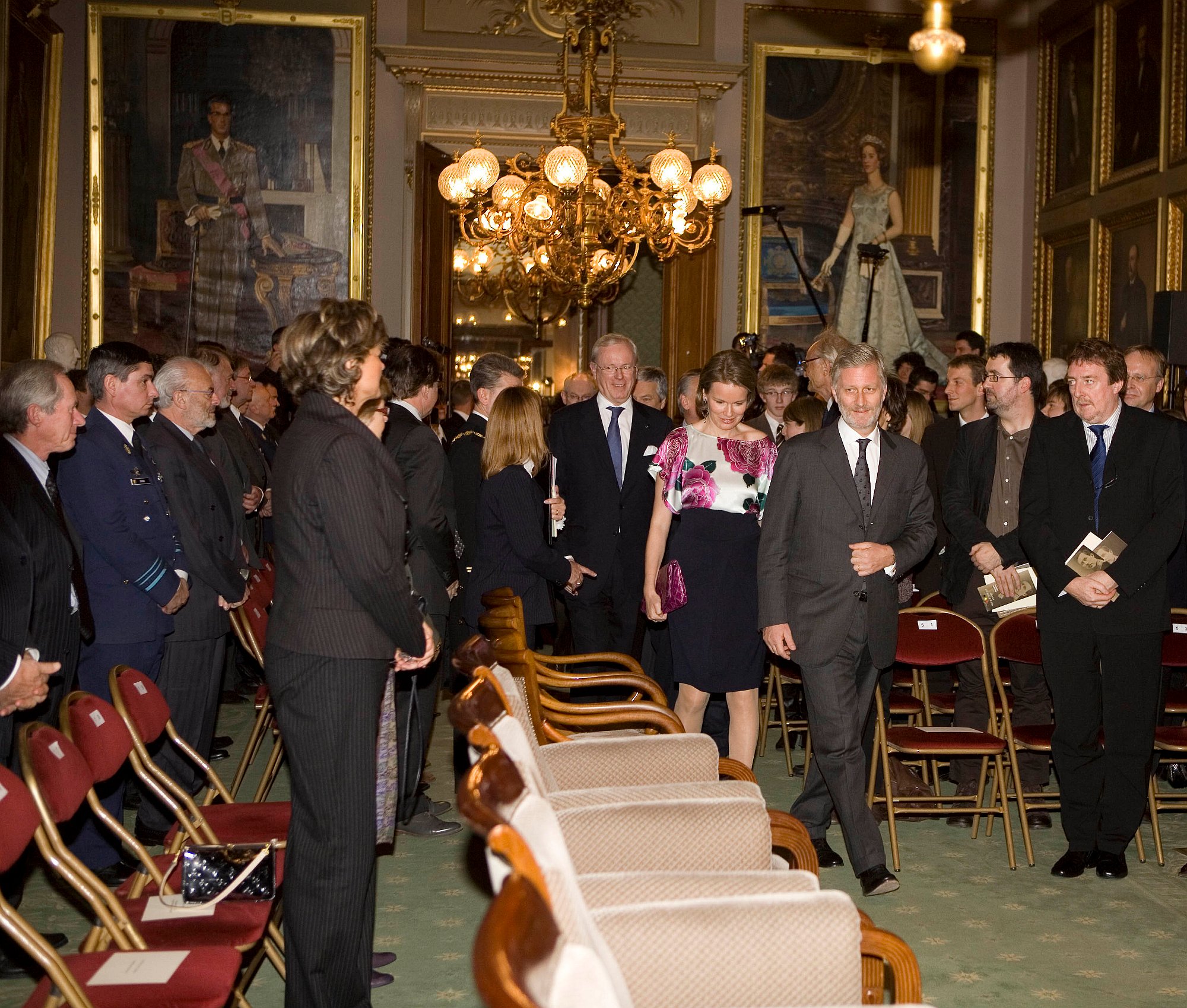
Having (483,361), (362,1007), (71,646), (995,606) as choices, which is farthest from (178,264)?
(362,1007)

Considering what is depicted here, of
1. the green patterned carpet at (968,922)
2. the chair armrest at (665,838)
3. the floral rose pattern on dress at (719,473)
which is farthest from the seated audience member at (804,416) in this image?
the chair armrest at (665,838)

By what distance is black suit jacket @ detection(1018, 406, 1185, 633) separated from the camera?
174 inches

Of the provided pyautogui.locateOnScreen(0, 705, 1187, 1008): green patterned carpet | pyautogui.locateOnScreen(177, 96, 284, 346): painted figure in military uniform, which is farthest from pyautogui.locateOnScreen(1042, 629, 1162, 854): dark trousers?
pyautogui.locateOnScreen(177, 96, 284, 346): painted figure in military uniform

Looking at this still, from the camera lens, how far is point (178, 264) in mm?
11203

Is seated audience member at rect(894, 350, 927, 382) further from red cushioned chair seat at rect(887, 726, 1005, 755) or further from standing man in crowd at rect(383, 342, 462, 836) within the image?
standing man in crowd at rect(383, 342, 462, 836)

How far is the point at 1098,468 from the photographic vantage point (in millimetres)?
4543

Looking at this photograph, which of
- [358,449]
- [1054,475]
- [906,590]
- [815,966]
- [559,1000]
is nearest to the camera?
[559,1000]

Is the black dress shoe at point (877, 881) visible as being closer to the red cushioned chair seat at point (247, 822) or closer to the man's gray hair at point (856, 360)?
the man's gray hair at point (856, 360)

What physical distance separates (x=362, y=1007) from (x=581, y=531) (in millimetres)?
2940

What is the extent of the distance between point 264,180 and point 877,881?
9.12m

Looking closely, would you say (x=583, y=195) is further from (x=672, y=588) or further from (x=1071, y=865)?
(x=1071, y=865)

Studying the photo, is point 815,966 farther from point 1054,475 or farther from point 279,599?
point 1054,475

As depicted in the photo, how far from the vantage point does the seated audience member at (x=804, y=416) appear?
220 inches

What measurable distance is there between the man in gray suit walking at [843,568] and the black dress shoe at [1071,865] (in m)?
0.69
